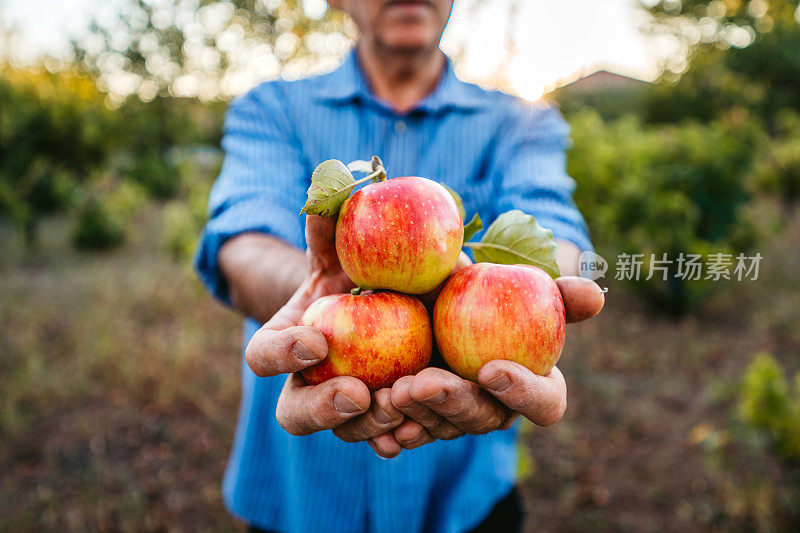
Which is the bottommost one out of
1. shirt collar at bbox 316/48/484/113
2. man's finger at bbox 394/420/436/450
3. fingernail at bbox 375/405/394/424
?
man's finger at bbox 394/420/436/450

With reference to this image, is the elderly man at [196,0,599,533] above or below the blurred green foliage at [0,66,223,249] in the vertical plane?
above

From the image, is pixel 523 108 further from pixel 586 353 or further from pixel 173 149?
pixel 173 149

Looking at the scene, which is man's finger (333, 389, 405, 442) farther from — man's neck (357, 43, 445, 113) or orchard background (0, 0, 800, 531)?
orchard background (0, 0, 800, 531)

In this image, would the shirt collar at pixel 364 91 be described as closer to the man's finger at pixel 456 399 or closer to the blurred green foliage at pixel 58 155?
the man's finger at pixel 456 399

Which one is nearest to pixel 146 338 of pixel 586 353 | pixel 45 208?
pixel 586 353

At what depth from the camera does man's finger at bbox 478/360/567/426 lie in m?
1.03

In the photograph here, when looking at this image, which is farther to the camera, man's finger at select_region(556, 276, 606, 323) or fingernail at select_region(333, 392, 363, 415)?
man's finger at select_region(556, 276, 606, 323)

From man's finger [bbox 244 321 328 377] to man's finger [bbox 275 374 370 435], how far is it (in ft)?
0.22

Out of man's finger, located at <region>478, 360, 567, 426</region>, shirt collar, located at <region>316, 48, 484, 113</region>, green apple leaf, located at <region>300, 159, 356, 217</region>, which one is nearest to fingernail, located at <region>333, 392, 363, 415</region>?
man's finger, located at <region>478, 360, 567, 426</region>

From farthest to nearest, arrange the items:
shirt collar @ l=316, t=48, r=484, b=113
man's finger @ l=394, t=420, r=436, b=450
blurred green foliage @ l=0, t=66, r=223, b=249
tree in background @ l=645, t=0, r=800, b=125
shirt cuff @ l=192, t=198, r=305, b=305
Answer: tree in background @ l=645, t=0, r=800, b=125, blurred green foliage @ l=0, t=66, r=223, b=249, shirt collar @ l=316, t=48, r=484, b=113, shirt cuff @ l=192, t=198, r=305, b=305, man's finger @ l=394, t=420, r=436, b=450

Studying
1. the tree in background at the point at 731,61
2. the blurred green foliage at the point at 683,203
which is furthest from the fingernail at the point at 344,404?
the tree in background at the point at 731,61

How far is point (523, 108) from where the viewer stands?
204 cm

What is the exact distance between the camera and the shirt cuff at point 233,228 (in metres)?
1.62

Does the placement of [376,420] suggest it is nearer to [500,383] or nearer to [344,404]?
[344,404]
